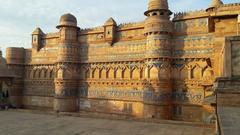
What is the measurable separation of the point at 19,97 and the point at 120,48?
14.3 m

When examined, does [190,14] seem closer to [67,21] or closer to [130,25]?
[130,25]

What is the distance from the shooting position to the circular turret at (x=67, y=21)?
22.9 meters

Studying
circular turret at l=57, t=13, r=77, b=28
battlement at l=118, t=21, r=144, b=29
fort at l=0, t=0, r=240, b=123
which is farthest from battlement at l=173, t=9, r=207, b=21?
circular turret at l=57, t=13, r=77, b=28

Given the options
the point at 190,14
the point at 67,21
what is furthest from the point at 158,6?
the point at 67,21

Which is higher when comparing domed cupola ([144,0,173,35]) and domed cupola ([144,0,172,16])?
domed cupola ([144,0,172,16])

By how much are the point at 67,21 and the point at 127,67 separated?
7.63 metres

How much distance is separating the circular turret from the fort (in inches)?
3.9

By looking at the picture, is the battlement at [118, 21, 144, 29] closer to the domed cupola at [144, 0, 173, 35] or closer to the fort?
the fort

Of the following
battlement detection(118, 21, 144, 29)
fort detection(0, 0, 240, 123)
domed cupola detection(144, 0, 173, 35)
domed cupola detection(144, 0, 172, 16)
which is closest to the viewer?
fort detection(0, 0, 240, 123)

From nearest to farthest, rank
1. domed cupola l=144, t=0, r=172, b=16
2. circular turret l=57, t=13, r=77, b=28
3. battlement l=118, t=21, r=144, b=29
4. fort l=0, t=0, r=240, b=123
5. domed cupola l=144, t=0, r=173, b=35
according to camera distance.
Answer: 1. fort l=0, t=0, r=240, b=123
2. domed cupola l=144, t=0, r=173, b=35
3. domed cupola l=144, t=0, r=172, b=16
4. battlement l=118, t=21, r=144, b=29
5. circular turret l=57, t=13, r=77, b=28

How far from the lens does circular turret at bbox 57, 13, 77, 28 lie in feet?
75.3

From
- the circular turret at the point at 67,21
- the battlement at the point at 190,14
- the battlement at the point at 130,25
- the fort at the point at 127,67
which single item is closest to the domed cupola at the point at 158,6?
the fort at the point at 127,67

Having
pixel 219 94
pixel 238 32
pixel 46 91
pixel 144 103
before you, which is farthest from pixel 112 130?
pixel 46 91

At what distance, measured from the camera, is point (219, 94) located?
19.1 ft
